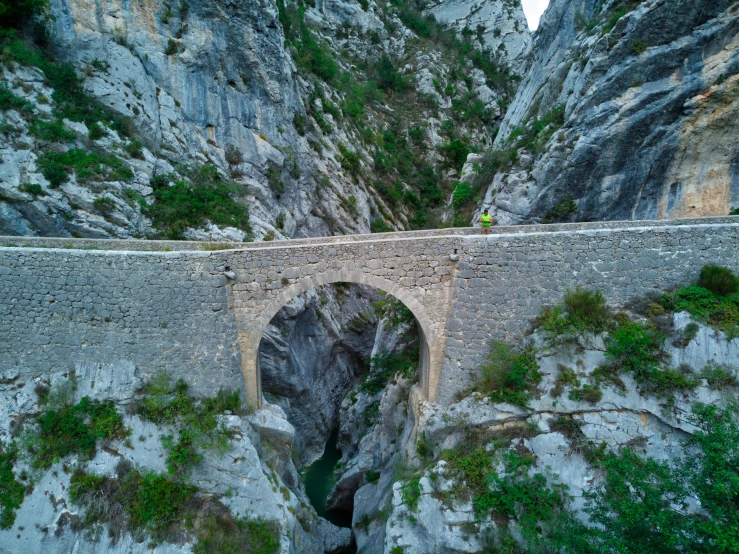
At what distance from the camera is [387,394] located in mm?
14539

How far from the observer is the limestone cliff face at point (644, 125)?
12859 millimetres

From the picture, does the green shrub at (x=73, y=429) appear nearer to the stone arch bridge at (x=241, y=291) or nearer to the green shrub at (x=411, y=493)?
the stone arch bridge at (x=241, y=291)

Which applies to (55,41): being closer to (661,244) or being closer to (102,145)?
(102,145)

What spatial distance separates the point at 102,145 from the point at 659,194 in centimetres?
2129

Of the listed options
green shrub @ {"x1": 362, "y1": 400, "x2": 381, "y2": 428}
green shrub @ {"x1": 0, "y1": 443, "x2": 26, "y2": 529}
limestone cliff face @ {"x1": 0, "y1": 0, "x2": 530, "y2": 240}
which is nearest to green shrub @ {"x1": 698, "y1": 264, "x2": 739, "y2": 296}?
green shrub @ {"x1": 362, "y1": 400, "x2": 381, "y2": 428}

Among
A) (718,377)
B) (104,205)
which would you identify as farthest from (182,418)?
(718,377)

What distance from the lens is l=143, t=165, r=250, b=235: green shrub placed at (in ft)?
49.3

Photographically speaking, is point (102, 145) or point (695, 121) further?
point (102, 145)

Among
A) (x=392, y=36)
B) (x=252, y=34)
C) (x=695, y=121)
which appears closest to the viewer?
(x=695, y=121)

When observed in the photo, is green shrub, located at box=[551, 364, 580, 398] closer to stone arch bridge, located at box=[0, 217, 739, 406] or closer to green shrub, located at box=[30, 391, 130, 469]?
stone arch bridge, located at box=[0, 217, 739, 406]

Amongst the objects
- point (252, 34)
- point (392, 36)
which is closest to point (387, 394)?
point (252, 34)

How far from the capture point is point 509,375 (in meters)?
9.62

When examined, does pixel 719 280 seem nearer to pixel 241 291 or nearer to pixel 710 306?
pixel 710 306

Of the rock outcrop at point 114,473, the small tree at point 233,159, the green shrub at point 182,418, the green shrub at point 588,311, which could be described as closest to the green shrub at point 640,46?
the green shrub at point 588,311
